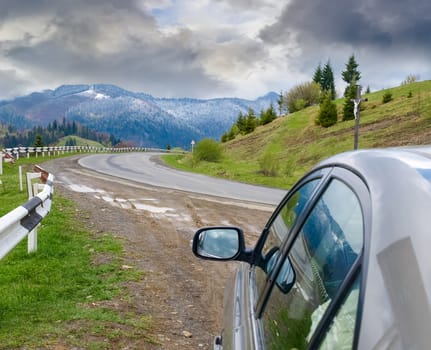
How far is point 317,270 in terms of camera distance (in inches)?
64.6

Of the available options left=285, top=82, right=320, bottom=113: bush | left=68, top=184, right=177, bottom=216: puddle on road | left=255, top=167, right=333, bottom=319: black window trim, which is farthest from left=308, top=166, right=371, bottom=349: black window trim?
left=285, top=82, right=320, bottom=113: bush

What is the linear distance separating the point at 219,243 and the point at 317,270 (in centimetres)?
143

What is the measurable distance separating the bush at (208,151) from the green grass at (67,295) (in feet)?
99.8

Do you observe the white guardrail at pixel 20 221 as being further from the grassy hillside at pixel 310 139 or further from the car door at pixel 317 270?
the grassy hillside at pixel 310 139

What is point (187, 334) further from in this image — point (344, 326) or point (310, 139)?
point (310, 139)

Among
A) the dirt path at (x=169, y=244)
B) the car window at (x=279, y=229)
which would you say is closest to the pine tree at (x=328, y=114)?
the dirt path at (x=169, y=244)

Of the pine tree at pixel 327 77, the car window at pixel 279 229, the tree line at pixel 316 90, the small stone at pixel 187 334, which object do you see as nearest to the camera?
the car window at pixel 279 229

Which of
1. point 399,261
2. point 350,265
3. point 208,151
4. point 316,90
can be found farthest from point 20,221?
point 316,90

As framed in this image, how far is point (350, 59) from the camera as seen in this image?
315 feet

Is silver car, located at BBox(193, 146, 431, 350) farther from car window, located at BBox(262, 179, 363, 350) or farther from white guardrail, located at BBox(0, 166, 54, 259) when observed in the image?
white guardrail, located at BBox(0, 166, 54, 259)

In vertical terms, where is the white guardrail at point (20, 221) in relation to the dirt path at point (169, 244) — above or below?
above

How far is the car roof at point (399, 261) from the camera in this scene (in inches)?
36.8

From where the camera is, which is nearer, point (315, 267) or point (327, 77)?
point (315, 267)

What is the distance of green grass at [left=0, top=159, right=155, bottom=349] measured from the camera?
416 centimetres
